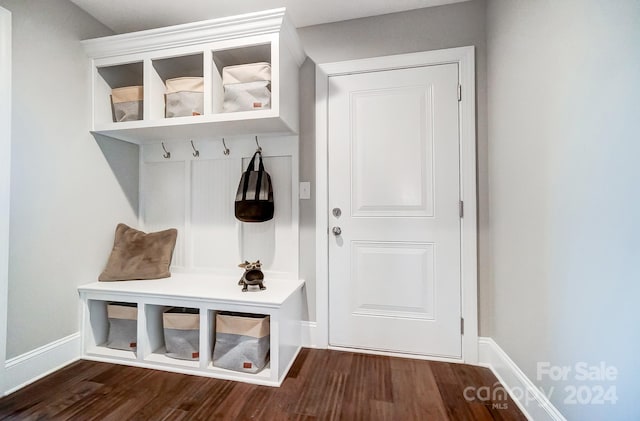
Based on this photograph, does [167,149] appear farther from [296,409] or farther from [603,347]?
[603,347]

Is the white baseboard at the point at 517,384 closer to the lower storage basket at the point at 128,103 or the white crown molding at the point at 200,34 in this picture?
the white crown molding at the point at 200,34

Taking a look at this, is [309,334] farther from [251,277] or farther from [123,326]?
[123,326]

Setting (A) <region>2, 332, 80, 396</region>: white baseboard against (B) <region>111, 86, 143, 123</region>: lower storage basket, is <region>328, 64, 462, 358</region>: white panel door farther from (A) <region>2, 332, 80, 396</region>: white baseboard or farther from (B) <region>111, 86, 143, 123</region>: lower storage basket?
(A) <region>2, 332, 80, 396</region>: white baseboard

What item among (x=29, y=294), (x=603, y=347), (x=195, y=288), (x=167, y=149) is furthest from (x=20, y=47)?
(x=603, y=347)

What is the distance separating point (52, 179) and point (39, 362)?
105cm

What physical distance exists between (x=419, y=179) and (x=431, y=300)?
31.2 inches

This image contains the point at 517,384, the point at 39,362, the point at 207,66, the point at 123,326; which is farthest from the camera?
the point at 123,326

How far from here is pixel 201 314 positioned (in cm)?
157

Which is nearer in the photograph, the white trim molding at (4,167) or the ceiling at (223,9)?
the white trim molding at (4,167)

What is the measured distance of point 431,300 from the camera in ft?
5.72

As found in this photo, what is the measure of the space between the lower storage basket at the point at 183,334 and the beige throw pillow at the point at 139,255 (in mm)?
410

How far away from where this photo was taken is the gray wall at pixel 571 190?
0.79 m

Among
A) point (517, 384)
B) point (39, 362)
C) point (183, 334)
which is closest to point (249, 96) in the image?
point (183, 334)

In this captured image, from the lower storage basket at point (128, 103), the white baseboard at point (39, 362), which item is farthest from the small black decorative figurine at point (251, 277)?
the lower storage basket at point (128, 103)
